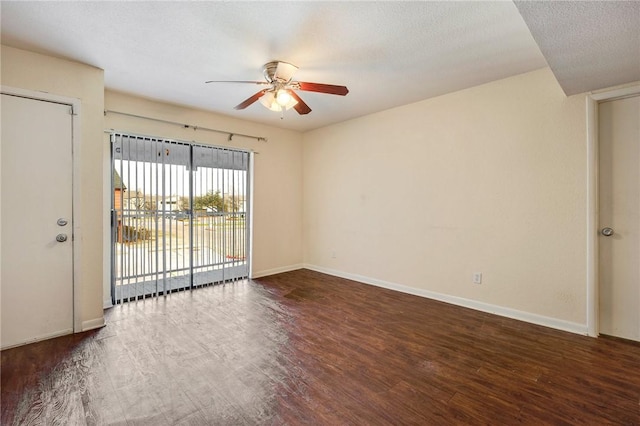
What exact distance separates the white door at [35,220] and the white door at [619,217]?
17.1 ft

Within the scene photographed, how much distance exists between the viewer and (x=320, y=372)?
2.18 m

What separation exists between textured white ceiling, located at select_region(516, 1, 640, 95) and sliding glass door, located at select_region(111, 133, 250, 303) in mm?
4068

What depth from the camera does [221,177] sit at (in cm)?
460

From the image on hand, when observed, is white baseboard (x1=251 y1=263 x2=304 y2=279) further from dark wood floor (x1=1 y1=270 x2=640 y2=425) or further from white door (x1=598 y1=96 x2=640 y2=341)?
white door (x1=598 y1=96 x2=640 y2=341)

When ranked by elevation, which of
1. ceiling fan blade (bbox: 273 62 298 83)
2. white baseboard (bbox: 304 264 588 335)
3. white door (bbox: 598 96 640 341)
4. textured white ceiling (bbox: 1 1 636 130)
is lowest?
white baseboard (bbox: 304 264 588 335)

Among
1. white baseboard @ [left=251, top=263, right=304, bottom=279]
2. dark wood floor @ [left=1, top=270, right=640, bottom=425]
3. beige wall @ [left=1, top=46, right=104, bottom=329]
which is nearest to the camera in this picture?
dark wood floor @ [left=1, top=270, right=640, bottom=425]

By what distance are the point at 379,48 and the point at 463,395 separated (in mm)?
2781

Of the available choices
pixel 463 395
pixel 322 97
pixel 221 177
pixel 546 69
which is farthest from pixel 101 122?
pixel 546 69

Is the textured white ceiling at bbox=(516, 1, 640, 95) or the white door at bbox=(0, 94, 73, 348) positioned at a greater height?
the textured white ceiling at bbox=(516, 1, 640, 95)

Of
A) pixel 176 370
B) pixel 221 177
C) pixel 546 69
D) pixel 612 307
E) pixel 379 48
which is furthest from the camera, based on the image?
pixel 221 177

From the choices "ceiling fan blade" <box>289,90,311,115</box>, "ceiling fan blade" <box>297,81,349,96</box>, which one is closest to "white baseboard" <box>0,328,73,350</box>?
"ceiling fan blade" <box>289,90,311,115</box>

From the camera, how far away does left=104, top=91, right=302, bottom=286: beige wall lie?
3963 millimetres

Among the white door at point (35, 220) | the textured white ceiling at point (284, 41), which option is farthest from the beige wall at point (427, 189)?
the textured white ceiling at point (284, 41)

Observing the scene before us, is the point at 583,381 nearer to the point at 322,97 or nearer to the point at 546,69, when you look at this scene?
the point at 546,69
